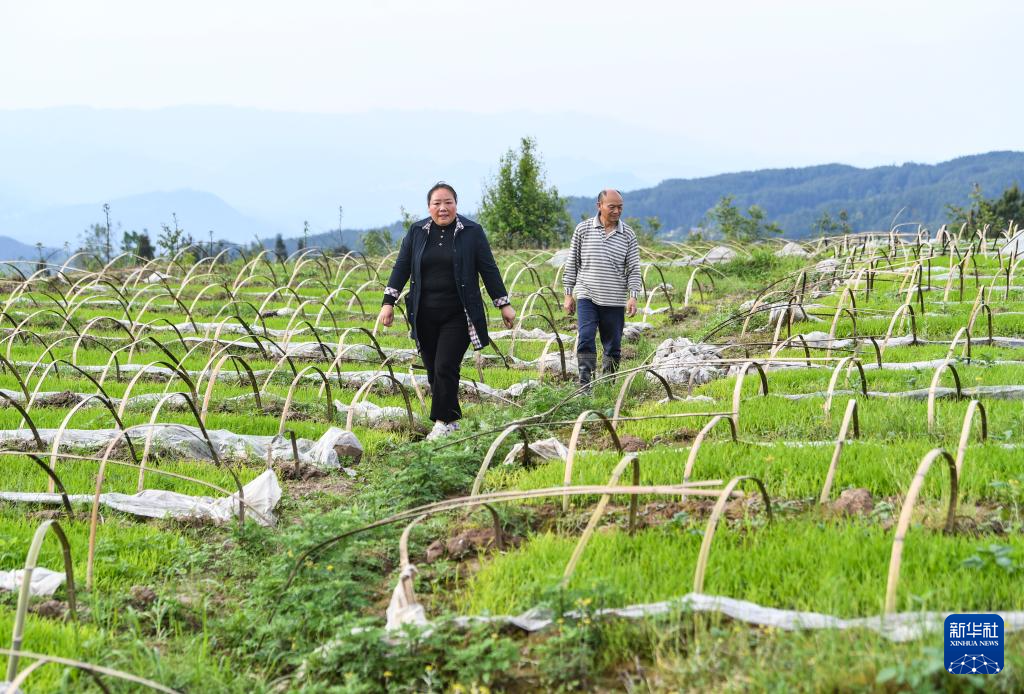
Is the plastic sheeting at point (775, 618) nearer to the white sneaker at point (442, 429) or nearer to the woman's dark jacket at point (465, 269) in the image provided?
the white sneaker at point (442, 429)

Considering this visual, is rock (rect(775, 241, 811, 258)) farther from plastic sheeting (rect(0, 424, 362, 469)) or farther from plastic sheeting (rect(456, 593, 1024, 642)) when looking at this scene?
plastic sheeting (rect(456, 593, 1024, 642))

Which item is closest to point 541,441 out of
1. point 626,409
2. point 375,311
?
point 626,409

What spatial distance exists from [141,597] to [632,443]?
2974mm

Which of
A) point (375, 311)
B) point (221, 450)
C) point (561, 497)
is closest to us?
point (561, 497)

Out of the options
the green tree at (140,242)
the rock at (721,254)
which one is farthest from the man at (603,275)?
the green tree at (140,242)

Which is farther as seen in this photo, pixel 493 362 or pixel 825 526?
pixel 493 362

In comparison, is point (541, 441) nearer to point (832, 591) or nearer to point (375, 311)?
point (832, 591)

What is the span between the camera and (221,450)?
19.1ft

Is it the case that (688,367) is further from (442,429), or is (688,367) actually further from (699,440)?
(699,440)

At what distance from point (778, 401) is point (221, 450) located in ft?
12.7

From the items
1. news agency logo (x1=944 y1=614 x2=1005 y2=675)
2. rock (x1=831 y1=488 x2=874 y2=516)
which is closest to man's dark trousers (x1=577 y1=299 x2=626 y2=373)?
rock (x1=831 y1=488 x2=874 y2=516)

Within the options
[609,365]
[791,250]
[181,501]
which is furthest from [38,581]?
[791,250]

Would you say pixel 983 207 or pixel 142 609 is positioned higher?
pixel 983 207

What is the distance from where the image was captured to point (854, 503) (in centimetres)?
383
